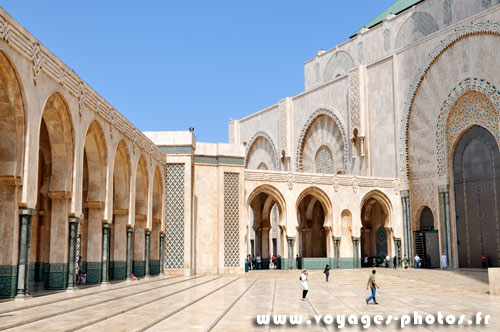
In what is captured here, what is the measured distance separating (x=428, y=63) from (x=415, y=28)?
178 inches

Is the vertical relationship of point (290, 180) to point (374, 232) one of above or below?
above

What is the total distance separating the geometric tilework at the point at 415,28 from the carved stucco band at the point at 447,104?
4891mm

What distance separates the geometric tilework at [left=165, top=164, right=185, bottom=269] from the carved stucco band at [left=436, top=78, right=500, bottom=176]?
10127 mm

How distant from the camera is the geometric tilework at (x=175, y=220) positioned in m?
18.6

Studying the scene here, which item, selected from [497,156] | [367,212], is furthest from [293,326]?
[367,212]

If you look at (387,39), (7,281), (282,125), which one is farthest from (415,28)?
(7,281)

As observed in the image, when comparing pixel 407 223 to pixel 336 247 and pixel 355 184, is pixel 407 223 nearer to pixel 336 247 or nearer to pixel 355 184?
pixel 355 184

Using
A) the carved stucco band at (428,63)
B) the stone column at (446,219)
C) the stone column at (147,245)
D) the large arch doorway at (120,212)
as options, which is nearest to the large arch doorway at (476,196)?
the stone column at (446,219)

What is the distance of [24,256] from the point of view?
925cm

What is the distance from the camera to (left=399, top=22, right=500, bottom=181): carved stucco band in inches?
778

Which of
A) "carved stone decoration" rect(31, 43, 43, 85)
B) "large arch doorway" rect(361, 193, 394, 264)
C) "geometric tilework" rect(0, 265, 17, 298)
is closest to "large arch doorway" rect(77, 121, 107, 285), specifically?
"carved stone decoration" rect(31, 43, 43, 85)

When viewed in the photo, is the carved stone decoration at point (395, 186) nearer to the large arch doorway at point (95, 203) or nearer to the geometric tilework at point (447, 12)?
the geometric tilework at point (447, 12)

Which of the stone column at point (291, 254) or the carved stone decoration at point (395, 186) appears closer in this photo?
the stone column at point (291, 254)

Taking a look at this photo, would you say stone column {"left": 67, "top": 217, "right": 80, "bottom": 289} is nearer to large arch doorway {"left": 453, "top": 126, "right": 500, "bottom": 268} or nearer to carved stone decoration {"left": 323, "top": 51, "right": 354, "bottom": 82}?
large arch doorway {"left": 453, "top": 126, "right": 500, "bottom": 268}
